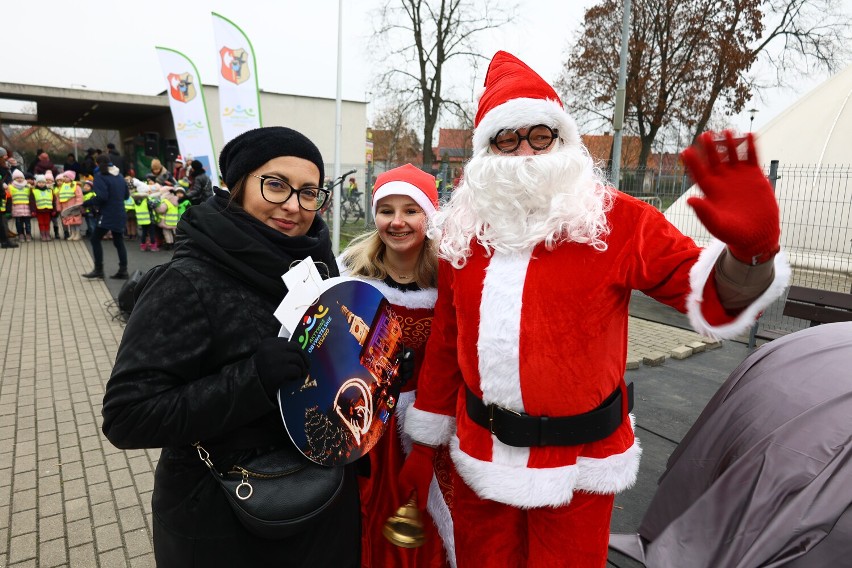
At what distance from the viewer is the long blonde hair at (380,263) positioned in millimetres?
2465

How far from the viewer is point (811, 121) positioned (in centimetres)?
1279

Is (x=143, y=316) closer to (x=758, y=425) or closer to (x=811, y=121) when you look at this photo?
(x=758, y=425)

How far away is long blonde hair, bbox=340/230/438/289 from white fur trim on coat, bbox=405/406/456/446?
2.19 ft

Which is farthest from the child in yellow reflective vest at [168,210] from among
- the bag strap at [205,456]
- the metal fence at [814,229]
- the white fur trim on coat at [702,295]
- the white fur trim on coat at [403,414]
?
the white fur trim on coat at [702,295]

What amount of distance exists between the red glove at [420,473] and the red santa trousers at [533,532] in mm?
154

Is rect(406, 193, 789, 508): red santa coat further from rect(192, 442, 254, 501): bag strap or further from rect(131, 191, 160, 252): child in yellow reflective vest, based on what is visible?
rect(131, 191, 160, 252): child in yellow reflective vest

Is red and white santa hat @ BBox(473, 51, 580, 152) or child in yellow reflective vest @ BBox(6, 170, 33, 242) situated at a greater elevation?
red and white santa hat @ BBox(473, 51, 580, 152)

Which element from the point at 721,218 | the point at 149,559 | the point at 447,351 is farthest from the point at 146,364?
the point at 149,559

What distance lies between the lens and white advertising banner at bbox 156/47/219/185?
13047 millimetres

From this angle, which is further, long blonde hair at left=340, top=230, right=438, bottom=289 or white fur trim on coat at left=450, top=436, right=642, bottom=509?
long blonde hair at left=340, top=230, right=438, bottom=289

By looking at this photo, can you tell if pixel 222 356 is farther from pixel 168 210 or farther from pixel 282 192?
pixel 168 210

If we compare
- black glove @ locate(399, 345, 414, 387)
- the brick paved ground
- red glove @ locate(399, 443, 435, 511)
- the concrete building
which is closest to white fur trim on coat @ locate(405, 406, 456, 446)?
red glove @ locate(399, 443, 435, 511)

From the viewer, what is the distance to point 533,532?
1679mm

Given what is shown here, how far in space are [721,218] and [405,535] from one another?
5.01ft
